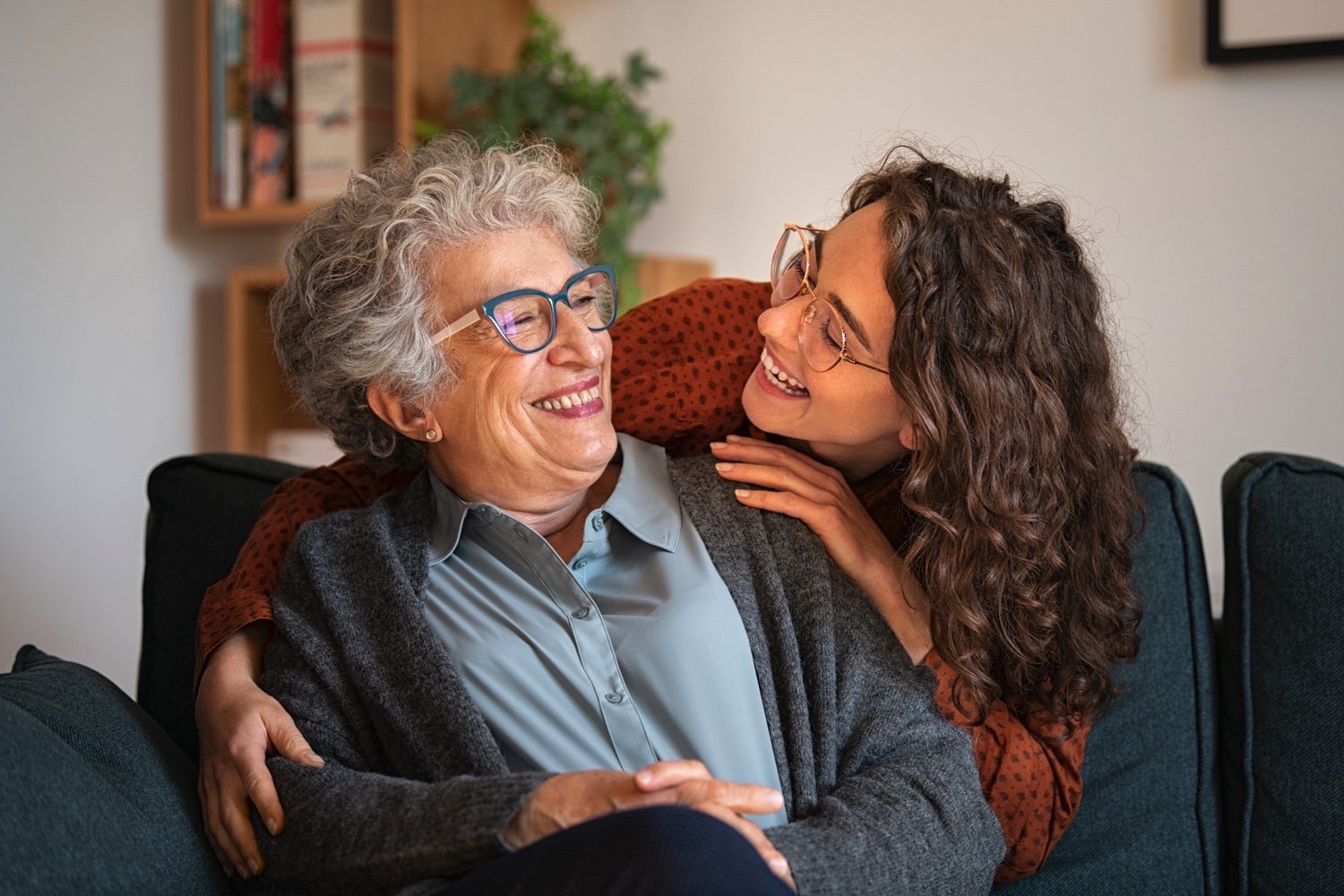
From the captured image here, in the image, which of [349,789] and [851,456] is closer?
[349,789]

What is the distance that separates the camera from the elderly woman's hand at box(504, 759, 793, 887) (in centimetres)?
120

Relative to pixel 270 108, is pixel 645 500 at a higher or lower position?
lower

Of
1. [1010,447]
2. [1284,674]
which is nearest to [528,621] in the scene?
[1010,447]

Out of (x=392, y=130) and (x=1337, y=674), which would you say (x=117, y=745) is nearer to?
(x=1337, y=674)

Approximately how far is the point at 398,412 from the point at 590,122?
137cm

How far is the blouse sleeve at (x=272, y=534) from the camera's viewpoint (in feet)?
5.05

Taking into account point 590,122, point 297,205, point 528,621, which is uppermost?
point 590,122

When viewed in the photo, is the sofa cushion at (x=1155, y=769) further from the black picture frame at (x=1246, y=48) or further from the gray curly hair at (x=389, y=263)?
the black picture frame at (x=1246, y=48)

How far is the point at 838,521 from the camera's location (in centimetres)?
156

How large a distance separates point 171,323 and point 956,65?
6.62ft

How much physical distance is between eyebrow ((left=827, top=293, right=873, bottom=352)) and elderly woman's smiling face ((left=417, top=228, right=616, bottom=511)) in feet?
0.99

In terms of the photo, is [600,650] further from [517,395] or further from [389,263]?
[389,263]

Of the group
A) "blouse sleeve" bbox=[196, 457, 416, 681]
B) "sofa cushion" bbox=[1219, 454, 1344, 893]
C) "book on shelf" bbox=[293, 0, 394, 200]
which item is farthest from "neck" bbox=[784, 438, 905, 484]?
"book on shelf" bbox=[293, 0, 394, 200]

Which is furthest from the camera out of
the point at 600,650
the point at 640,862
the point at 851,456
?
the point at 851,456
